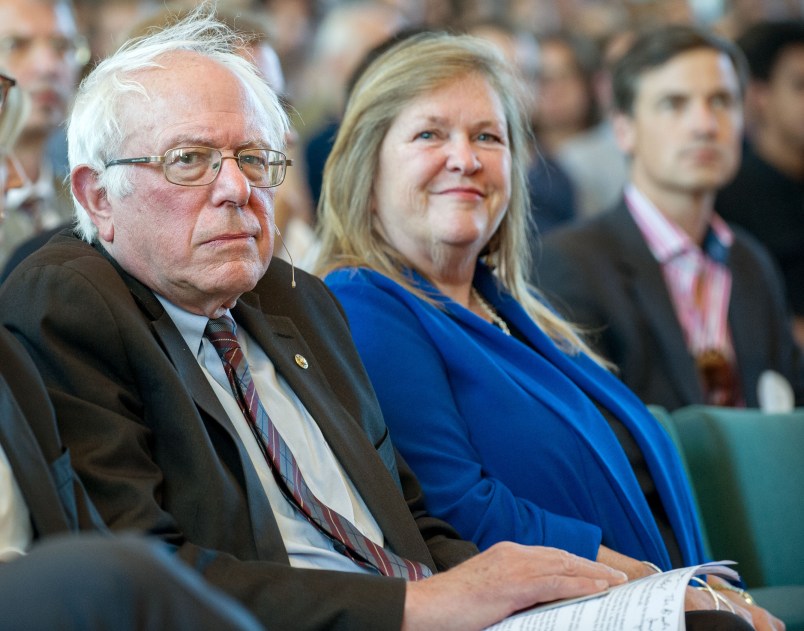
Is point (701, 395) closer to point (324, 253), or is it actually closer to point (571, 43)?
point (324, 253)

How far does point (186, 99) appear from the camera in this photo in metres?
2.00

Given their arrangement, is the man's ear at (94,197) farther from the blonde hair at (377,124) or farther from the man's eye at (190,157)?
the blonde hair at (377,124)

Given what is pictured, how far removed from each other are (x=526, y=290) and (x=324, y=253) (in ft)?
1.75

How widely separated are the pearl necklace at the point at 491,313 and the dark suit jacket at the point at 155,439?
103cm

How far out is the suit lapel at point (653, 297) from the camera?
3686 mm

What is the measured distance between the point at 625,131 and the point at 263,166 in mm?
2478

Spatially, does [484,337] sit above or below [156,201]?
below

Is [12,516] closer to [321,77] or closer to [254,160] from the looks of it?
[254,160]

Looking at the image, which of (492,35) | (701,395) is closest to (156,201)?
(701,395)

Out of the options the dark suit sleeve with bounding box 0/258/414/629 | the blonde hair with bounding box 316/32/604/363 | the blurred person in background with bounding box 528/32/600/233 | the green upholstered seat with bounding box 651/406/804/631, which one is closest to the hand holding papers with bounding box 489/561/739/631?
the dark suit sleeve with bounding box 0/258/414/629

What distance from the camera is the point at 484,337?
2686mm

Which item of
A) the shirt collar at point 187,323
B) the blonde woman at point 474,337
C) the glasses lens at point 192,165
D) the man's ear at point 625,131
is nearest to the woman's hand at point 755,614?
the blonde woman at point 474,337

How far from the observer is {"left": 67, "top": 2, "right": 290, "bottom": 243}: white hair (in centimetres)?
201

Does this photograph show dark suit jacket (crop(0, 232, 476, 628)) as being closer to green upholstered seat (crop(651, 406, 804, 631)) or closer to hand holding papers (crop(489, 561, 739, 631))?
hand holding papers (crop(489, 561, 739, 631))
